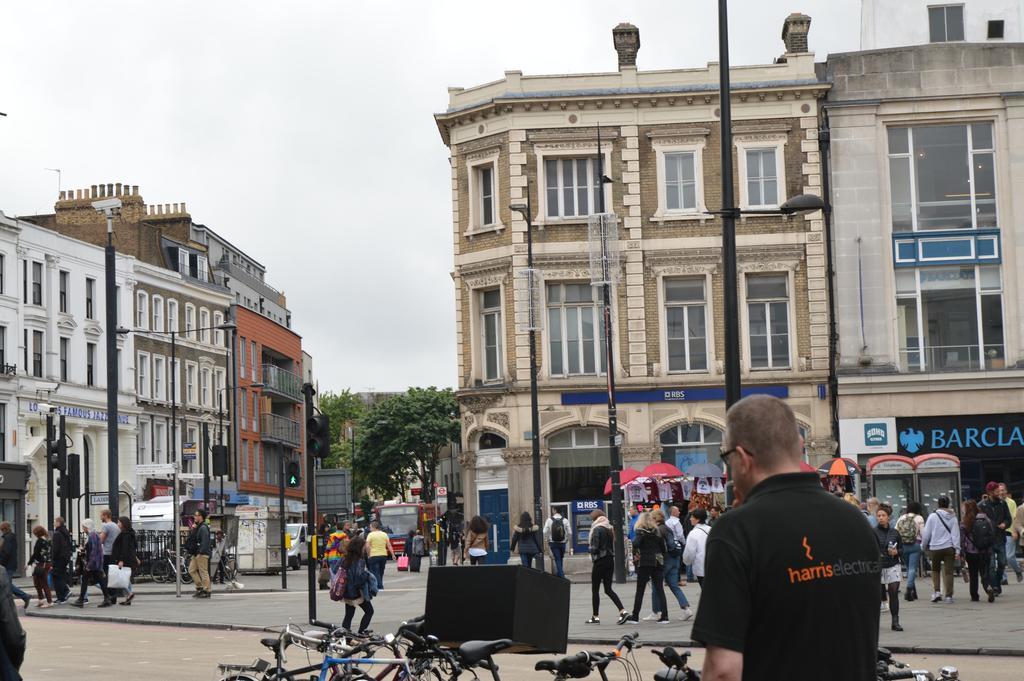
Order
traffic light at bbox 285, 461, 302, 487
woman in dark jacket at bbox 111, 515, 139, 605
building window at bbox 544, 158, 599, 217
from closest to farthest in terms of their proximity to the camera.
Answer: traffic light at bbox 285, 461, 302, 487, woman in dark jacket at bbox 111, 515, 139, 605, building window at bbox 544, 158, 599, 217

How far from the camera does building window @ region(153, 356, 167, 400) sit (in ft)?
229

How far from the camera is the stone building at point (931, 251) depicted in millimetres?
41094

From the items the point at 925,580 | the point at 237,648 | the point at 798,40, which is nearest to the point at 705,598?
the point at 237,648

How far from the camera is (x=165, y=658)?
18766 millimetres

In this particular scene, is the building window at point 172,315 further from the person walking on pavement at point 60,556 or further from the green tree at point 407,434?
the person walking on pavement at point 60,556

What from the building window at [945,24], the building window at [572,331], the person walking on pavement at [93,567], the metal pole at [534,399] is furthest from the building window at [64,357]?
the building window at [945,24]

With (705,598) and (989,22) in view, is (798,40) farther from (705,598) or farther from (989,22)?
(705,598)

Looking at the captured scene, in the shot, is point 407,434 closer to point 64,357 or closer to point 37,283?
point 64,357

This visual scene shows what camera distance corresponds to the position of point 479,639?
27.7ft

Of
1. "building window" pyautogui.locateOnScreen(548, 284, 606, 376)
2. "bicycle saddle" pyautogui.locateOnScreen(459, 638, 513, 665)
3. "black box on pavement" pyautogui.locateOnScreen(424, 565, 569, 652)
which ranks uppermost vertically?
"building window" pyautogui.locateOnScreen(548, 284, 606, 376)

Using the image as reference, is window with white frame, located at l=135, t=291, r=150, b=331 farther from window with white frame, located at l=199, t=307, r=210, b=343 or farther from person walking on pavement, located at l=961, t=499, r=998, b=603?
person walking on pavement, located at l=961, t=499, r=998, b=603

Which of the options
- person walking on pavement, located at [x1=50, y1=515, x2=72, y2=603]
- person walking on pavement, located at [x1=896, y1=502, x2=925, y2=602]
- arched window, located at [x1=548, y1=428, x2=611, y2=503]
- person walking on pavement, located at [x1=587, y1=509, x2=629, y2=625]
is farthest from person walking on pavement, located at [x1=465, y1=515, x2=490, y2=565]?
arched window, located at [x1=548, y1=428, x2=611, y2=503]

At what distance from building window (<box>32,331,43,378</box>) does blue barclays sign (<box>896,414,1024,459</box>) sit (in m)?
34.3

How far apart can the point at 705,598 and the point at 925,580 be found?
28336mm
